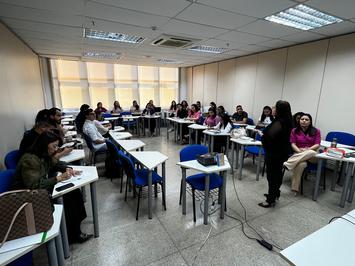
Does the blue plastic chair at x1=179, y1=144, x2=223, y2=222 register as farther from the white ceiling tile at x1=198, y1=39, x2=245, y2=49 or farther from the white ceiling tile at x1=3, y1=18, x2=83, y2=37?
the white ceiling tile at x1=3, y1=18, x2=83, y2=37

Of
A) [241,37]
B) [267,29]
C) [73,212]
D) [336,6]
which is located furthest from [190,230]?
[241,37]

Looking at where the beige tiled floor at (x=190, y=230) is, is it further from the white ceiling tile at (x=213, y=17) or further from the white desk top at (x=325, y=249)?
the white ceiling tile at (x=213, y=17)

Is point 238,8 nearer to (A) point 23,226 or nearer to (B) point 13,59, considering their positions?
(A) point 23,226

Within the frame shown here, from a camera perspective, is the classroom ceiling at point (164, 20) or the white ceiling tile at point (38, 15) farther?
the white ceiling tile at point (38, 15)

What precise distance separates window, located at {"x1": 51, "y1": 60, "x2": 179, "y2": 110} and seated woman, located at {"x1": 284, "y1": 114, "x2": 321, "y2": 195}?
7374 mm

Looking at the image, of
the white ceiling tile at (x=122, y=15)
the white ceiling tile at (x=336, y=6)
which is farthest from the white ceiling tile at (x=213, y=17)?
the white ceiling tile at (x=336, y=6)

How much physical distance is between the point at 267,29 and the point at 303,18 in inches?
24.0

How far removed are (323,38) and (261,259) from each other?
15.8 feet

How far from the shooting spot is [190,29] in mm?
3689

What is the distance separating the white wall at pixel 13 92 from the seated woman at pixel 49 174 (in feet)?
4.57

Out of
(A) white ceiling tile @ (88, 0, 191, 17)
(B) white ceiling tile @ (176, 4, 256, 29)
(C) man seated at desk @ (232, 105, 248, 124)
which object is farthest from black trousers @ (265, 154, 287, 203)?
(C) man seated at desk @ (232, 105, 248, 124)

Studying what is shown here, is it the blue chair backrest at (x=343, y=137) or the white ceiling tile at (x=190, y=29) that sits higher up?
the white ceiling tile at (x=190, y=29)

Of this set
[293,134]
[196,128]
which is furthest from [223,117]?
[293,134]

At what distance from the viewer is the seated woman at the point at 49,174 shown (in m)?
1.71
